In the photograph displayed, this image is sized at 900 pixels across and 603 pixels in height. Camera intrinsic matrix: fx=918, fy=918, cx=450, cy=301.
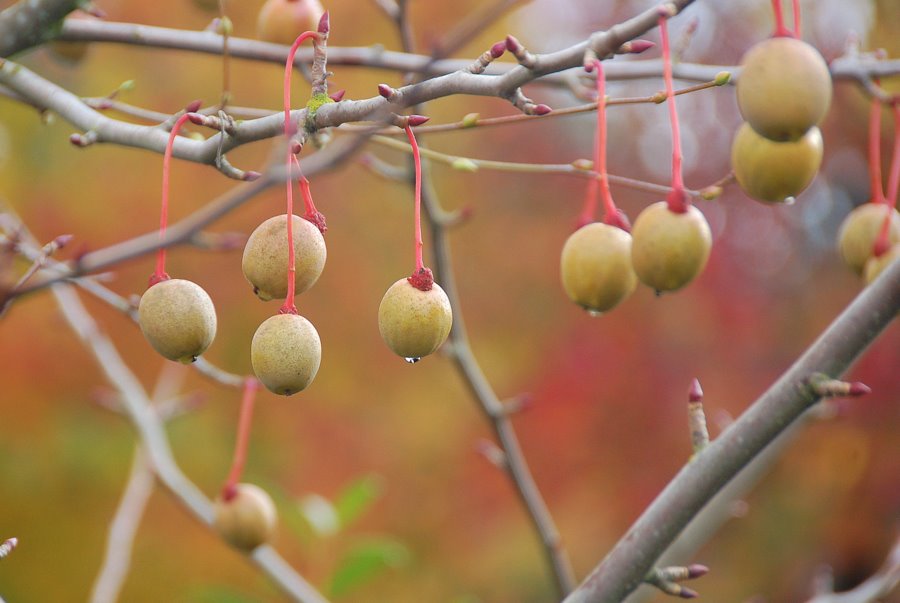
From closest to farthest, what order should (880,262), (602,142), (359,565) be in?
(602,142), (880,262), (359,565)

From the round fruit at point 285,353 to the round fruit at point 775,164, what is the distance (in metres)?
0.52

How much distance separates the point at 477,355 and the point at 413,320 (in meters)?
3.51

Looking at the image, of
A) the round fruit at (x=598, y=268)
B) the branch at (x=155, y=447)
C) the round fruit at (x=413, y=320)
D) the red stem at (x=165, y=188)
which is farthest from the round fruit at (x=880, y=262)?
the branch at (x=155, y=447)

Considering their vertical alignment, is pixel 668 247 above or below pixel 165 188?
below

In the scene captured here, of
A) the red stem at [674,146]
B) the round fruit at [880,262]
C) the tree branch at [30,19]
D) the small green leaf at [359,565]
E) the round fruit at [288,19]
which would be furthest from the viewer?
the small green leaf at [359,565]

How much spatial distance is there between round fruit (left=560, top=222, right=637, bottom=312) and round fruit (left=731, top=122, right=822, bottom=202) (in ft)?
0.52

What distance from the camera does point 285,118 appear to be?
819 mm

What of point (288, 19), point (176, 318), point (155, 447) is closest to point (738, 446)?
point (176, 318)

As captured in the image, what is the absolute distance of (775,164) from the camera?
1016mm

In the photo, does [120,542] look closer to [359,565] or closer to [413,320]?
[359,565]

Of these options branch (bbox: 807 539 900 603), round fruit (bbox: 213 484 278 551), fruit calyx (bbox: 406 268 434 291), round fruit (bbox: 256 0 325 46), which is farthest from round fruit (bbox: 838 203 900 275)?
round fruit (bbox: 213 484 278 551)

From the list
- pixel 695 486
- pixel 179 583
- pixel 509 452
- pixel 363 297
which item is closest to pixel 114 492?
pixel 179 583

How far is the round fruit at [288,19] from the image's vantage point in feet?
4.78

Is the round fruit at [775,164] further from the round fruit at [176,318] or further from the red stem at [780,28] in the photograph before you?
the round fruit at [176,318]
